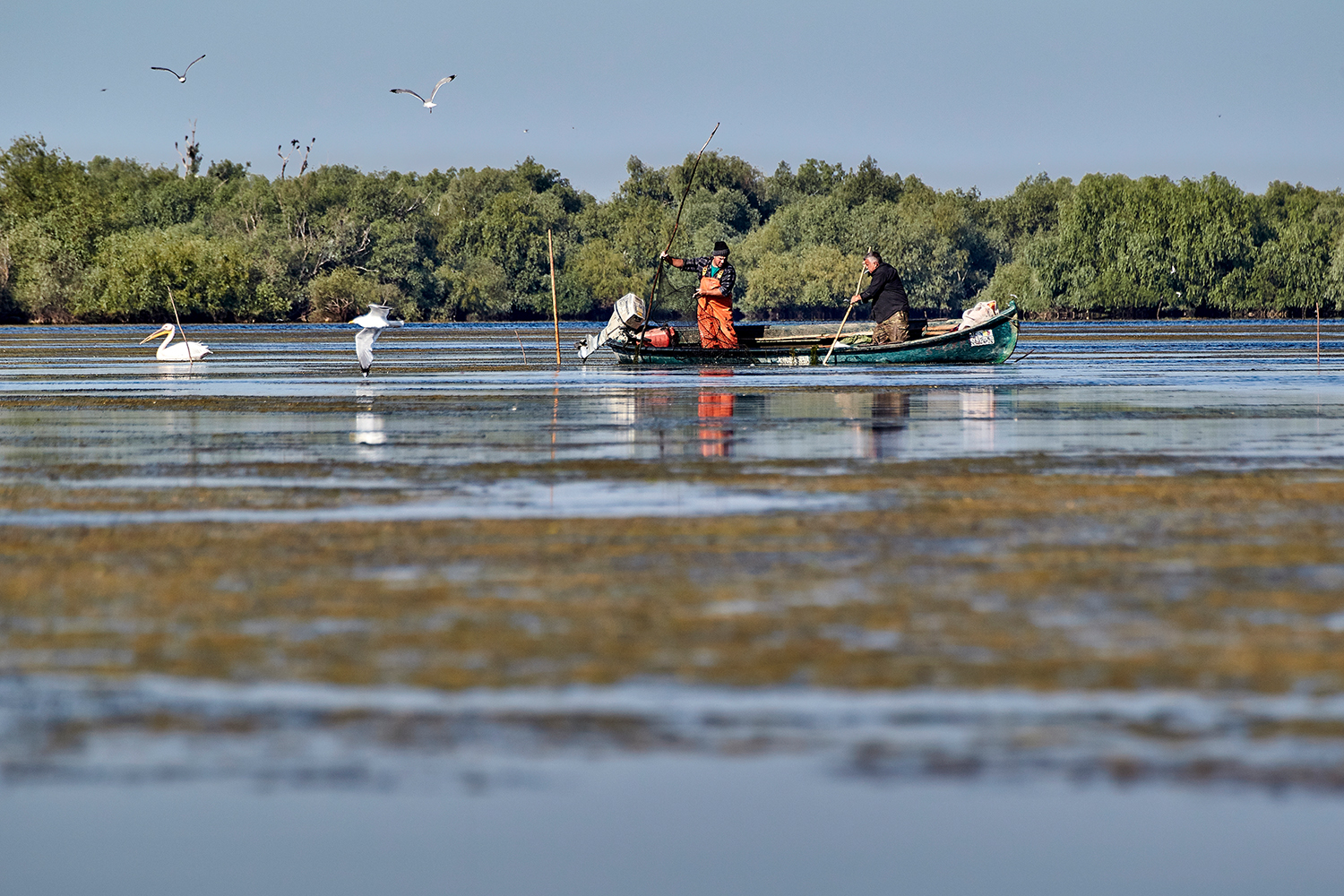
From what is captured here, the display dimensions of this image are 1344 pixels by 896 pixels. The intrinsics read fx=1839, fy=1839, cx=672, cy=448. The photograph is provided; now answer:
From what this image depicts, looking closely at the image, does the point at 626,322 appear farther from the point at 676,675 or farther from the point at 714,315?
the point at 676,675

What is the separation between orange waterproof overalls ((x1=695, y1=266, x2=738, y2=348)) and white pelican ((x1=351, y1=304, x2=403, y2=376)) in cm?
594

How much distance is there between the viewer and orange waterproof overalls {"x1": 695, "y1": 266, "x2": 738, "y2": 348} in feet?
115

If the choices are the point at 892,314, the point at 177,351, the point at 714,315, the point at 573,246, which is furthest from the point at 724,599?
the point at 573,246

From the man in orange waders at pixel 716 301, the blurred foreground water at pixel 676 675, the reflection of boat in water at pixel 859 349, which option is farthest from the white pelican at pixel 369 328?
the blurred foreground water at pixel 676 675

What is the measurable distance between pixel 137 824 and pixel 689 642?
2695 millimetres

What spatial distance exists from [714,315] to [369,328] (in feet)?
21.9

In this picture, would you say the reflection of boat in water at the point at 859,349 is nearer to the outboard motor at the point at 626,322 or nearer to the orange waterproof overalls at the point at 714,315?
the outboard motor at the point at 626,322

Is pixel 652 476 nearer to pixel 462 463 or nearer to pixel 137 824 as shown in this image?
pixel 462 463

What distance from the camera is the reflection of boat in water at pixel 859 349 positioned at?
116 feet

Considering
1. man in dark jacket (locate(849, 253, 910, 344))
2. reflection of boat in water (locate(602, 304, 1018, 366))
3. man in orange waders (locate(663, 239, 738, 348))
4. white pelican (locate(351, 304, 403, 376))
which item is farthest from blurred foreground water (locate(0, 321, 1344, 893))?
man in dark jacket (locate(849, 253, 910, 344))

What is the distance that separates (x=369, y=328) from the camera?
33156mm

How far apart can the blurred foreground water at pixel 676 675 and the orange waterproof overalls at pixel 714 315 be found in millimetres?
19432

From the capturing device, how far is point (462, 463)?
15.5 metres

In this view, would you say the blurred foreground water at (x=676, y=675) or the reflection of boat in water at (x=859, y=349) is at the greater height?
the reflection of boat in water at (x=859, y=349)
